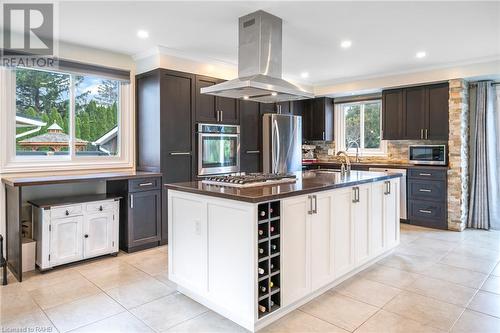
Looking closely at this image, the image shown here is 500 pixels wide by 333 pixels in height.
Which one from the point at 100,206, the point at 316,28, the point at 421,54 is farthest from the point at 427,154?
the point at 100,206

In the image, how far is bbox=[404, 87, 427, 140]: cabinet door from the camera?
5.38m

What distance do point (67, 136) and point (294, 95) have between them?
283cm

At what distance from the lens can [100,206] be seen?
3738mm

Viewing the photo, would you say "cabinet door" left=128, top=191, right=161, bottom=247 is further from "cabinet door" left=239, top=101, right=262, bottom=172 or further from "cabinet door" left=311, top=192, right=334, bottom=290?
"cabinet door" left=311, top=192, right=334, bottom=290

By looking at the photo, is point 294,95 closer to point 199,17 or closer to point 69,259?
point 199,17

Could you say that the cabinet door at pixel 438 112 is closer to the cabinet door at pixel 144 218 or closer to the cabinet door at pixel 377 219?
the cabinet door at pixel 377 219

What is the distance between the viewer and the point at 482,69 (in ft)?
15.6

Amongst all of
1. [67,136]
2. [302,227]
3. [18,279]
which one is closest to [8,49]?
[67,136]

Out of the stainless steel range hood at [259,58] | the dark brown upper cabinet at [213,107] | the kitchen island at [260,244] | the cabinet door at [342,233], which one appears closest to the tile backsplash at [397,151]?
the dark brown upper cabinet at [213,107]

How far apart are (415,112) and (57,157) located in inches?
209

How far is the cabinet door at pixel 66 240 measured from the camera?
3387 mm

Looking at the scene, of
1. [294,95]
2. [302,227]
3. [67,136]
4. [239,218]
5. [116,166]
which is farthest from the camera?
[116,166]

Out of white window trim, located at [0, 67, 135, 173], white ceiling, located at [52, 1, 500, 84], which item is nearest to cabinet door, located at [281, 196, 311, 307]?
white ceiling, located at [52, 1, 500, 84]

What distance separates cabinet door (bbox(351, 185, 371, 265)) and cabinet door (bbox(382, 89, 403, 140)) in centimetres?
279
